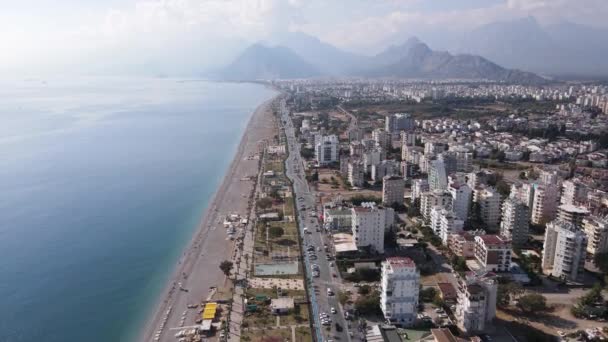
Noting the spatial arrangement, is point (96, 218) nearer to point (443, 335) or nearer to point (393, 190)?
point (393, 190)

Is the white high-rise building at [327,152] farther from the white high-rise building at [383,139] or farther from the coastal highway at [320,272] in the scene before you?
the white high-rise building at [383,139]

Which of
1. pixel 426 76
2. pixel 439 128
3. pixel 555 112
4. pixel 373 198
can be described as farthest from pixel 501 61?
pixel 373 198

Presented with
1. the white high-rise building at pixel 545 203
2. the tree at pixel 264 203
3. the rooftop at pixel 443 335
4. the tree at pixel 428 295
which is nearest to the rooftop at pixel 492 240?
the tree at pixel 428 295

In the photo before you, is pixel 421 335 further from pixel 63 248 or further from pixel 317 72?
pixel 317 72

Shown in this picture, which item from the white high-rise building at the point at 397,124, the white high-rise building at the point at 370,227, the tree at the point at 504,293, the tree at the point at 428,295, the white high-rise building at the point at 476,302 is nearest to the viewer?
the white high-rise building at the point at 476,302

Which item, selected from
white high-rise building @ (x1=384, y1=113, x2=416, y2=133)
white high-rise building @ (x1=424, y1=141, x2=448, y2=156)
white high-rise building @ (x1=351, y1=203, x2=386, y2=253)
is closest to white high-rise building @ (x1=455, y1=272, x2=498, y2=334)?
white high-rise building @ (x1=351, y1=203, x2=386, y2=253)

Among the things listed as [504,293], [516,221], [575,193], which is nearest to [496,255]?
[504,293]
